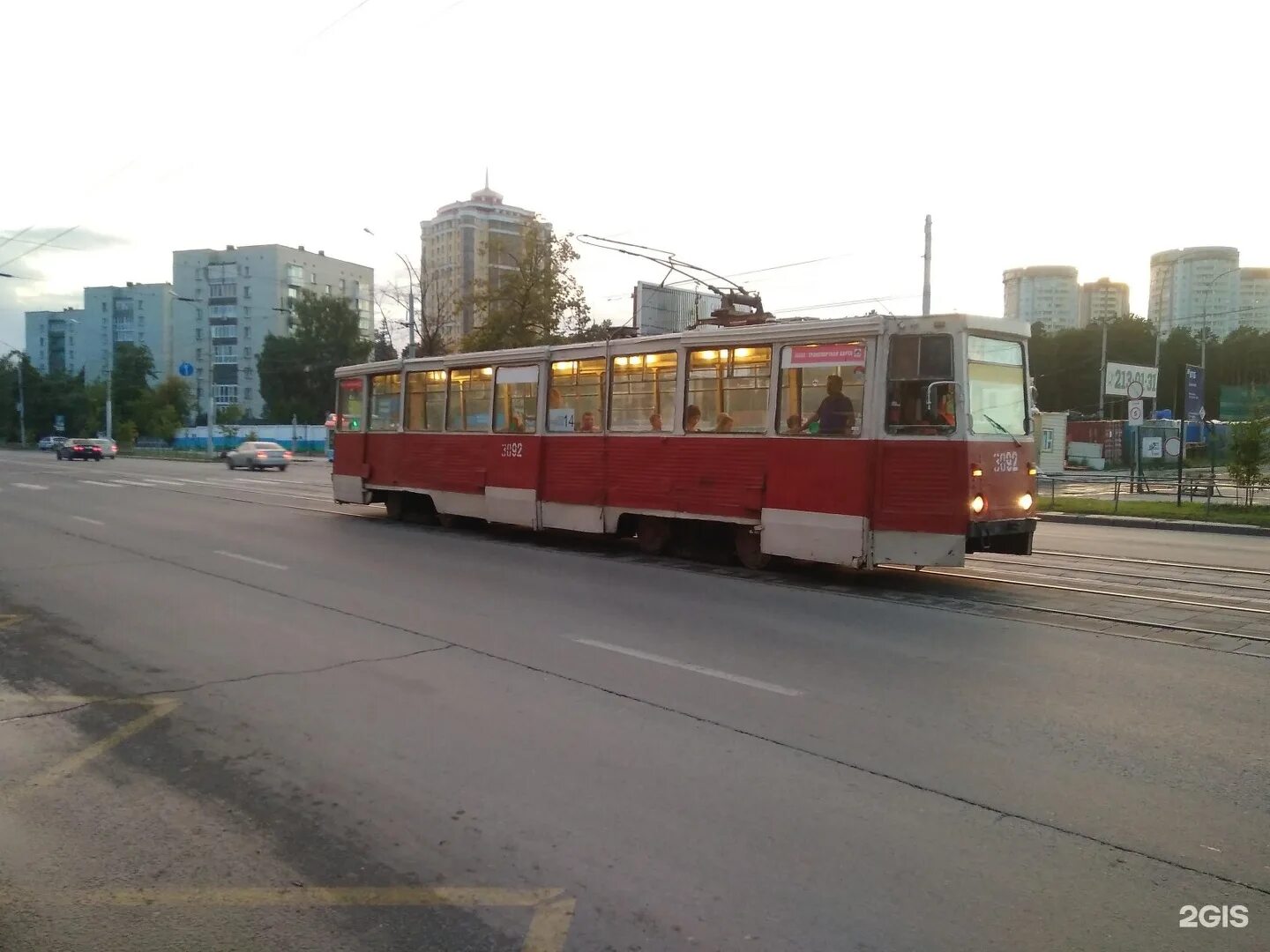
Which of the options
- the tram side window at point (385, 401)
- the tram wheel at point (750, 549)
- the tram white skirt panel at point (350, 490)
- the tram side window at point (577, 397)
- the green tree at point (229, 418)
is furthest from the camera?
the green tree at point (229, 418)

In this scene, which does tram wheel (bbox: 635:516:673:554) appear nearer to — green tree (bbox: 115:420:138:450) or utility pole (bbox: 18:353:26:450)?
green tree (bbox: 115:420:138:450)

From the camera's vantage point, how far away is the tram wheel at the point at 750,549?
12.7 m

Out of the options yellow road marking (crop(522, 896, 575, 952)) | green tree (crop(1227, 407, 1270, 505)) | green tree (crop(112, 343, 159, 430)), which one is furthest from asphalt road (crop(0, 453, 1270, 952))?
green tree (crop(112, 343, 159, 430))

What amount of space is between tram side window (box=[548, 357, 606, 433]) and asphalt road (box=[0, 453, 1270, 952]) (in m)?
5.47

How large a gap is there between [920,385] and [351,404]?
1347cm

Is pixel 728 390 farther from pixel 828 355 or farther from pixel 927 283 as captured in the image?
pixel 927 283

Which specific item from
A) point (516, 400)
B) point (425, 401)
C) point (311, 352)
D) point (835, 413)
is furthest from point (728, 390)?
point (311, 352)

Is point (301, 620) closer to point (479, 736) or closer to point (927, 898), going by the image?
point (479, 736)

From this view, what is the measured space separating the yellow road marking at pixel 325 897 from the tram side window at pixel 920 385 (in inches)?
321

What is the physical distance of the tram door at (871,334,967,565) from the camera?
10.5 meters

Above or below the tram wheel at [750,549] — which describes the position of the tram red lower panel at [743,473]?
above

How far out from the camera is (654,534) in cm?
1423

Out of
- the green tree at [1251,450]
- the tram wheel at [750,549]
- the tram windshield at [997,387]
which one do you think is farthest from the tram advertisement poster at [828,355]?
the green tree at [1251,450]

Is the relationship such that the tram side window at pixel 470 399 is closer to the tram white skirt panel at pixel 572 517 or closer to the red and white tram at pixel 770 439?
the red and white tram at pixel 770 439
